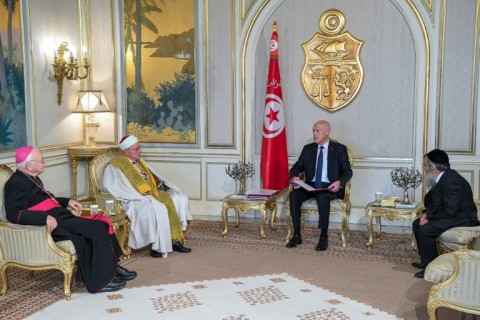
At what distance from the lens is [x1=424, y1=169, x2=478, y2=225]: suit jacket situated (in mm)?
4906

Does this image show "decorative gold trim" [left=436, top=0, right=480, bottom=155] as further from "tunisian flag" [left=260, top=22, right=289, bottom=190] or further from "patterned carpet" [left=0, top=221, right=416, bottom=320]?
"tunisian flag" [left=260, top=22, right=289, bottom=190]

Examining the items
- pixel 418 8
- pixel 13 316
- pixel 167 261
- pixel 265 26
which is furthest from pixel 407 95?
pixel 13 316

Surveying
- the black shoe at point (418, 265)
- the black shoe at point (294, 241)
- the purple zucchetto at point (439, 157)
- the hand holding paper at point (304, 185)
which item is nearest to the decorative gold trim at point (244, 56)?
the hand holding paper at point (304, 185)

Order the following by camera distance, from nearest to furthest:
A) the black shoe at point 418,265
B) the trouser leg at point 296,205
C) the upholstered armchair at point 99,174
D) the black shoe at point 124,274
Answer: the black shoe at point 124,274 < the black shoe at point 418,265 < the upholstered armchair at point 99,174 < the trouser leg at point 296,205

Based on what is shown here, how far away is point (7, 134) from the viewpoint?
6352 mm

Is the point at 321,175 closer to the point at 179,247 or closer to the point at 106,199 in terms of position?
the point at 179,247

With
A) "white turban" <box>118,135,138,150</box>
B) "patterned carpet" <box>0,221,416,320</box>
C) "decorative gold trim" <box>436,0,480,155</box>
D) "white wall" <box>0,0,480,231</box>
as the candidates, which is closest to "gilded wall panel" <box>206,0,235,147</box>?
"white wall" <box>0,0,480,231</box>

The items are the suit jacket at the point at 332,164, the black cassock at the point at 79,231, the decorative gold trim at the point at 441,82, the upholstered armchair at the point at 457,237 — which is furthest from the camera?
the decorative gold trim at the point at 441,82

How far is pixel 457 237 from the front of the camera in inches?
187

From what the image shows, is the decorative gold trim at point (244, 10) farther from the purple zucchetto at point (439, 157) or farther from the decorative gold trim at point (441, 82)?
the purple zucchetto at point (439, 157)

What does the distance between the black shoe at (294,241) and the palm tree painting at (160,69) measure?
2154 millimetres

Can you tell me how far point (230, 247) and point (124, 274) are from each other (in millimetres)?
1404

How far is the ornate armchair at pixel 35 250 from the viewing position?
177 inches

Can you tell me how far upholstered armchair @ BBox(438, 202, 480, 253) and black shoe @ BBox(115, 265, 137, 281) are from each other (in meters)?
2.52
